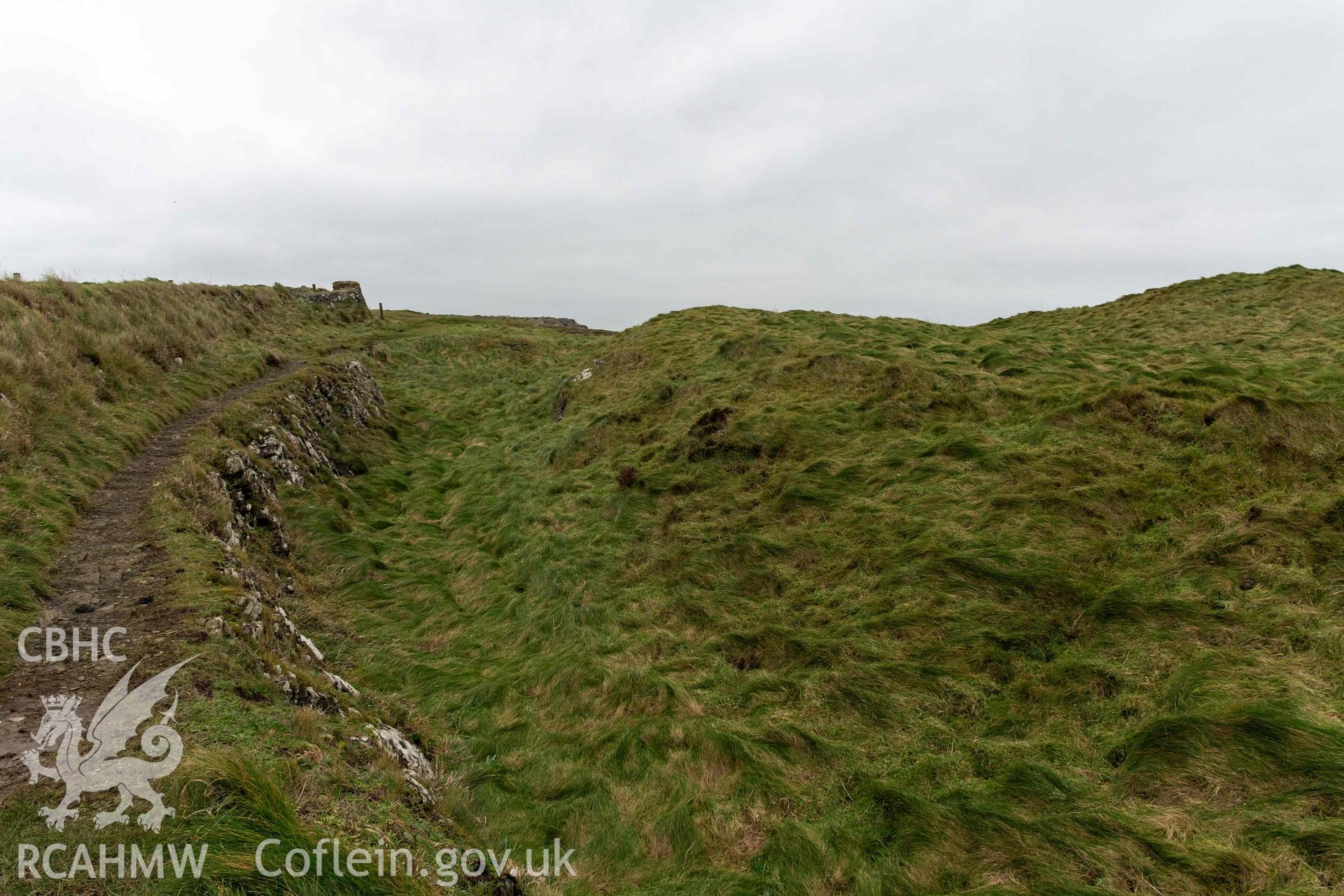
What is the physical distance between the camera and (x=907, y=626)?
8961mm

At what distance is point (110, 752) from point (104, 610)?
3.97 metres

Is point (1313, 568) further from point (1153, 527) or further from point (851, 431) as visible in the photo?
point (851, 431)

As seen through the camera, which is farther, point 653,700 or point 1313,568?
point 653,700

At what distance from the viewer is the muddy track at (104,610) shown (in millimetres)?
6004

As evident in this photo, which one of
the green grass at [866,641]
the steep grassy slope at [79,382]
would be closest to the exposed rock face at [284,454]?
the green grass at [866,641]

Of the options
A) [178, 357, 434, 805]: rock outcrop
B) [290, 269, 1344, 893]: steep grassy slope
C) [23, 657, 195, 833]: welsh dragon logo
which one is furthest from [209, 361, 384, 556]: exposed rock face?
[23, 657, 195, 833]: welsh dragon logo

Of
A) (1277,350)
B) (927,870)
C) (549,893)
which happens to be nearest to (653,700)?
(549,893)

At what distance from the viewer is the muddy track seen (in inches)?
236

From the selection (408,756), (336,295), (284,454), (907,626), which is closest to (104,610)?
(408,756)

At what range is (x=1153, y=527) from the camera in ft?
30.3

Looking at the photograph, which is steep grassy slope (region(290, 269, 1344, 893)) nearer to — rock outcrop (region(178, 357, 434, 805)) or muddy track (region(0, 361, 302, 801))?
rock outcrop (region(178, 357, 434, 805))

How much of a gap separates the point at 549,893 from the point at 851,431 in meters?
11.9

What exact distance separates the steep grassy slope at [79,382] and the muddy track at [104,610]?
0.95 ft

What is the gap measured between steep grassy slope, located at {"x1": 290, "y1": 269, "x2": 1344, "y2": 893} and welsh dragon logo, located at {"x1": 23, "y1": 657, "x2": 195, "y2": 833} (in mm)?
3292
